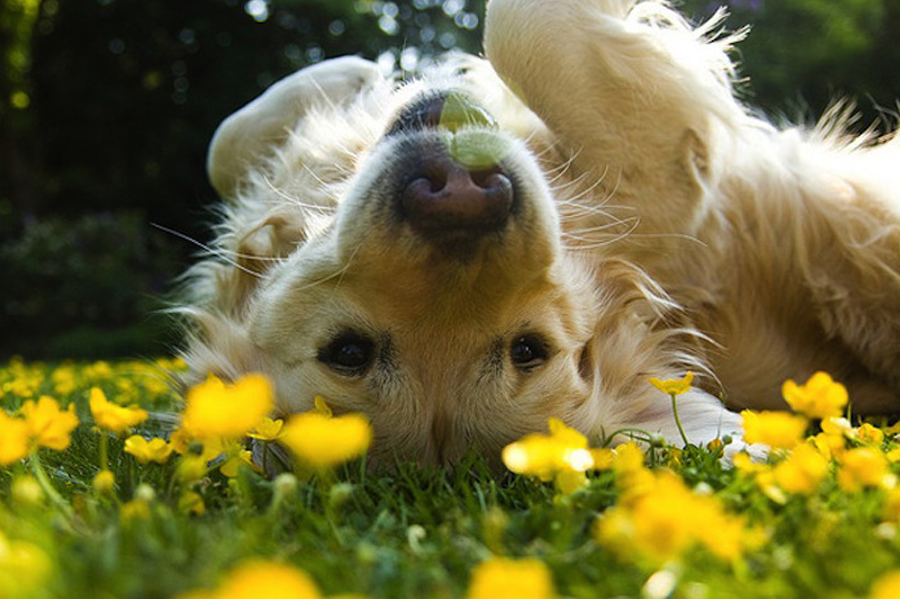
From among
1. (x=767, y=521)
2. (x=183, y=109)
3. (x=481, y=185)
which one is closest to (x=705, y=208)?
(x=481, y=185)

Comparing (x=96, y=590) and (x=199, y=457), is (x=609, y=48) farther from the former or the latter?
(x=96, y=590)

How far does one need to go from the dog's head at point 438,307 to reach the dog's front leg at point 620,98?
0.96 feet

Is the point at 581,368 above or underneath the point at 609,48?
underneath

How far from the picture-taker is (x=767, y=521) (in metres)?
1.25

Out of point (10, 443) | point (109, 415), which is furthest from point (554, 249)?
point (10, 443)

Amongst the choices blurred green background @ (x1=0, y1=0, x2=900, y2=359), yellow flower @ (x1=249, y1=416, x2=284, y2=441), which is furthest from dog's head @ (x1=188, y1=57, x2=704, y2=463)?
blurred green background @ (x1=0, y1=0, x2=900, y2=359)

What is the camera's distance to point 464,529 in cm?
127

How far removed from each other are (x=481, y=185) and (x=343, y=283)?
1.48ft

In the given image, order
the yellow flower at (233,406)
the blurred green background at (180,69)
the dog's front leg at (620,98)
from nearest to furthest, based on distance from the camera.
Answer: the yellow flower at (233,406), the dog's front leg at (620,98), the blurred green background at (180,69)

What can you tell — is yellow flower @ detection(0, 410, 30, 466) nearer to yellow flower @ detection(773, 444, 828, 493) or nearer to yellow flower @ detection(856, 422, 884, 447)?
yellow flower @ detection(773, 444, 828, 493)

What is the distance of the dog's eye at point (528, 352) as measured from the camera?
7.23ft

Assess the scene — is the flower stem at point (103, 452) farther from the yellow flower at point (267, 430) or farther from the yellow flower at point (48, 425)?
the yellow flower at point (267, 430)

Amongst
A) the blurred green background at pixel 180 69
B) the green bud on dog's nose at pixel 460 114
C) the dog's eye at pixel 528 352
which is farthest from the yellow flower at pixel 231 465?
the blurred green background at pixel 180 69

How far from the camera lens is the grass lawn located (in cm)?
89
